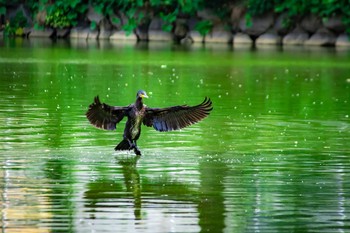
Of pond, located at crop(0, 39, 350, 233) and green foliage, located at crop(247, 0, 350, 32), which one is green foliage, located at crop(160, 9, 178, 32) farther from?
pond, located at crop(0, 39, 350, 233)

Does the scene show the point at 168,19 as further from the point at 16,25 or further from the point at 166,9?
the point at 16,25

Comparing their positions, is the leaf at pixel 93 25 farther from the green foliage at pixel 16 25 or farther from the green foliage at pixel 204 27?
the green foliage at pixel 204 27

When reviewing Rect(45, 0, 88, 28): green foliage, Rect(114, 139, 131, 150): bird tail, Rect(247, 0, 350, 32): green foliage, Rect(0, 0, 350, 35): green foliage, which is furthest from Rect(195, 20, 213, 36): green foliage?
Rect(114, 139, 131, 150): bird tail

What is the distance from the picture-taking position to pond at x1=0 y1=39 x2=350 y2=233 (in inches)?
405

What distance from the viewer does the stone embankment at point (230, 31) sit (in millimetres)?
45250

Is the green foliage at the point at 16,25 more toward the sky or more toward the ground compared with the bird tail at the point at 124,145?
more toward the ground

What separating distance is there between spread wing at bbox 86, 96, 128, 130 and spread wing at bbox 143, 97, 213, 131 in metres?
0.29

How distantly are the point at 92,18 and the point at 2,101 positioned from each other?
30.3 meters

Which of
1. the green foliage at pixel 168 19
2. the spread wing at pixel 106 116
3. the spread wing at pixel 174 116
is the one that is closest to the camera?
the spread wing at pixel 106 116

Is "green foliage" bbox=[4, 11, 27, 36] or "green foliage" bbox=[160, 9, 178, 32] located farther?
"green foliage" bbox=[4, 11, 27, 36]

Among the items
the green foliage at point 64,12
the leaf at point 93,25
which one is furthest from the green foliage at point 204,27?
the green foliage at point 64,12

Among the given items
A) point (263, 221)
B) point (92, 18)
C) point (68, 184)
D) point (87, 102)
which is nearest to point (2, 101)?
point (87, 102)

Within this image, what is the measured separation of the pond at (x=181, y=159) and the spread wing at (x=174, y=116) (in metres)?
0.36

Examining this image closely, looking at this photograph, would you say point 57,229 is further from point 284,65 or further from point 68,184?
point 284,65
